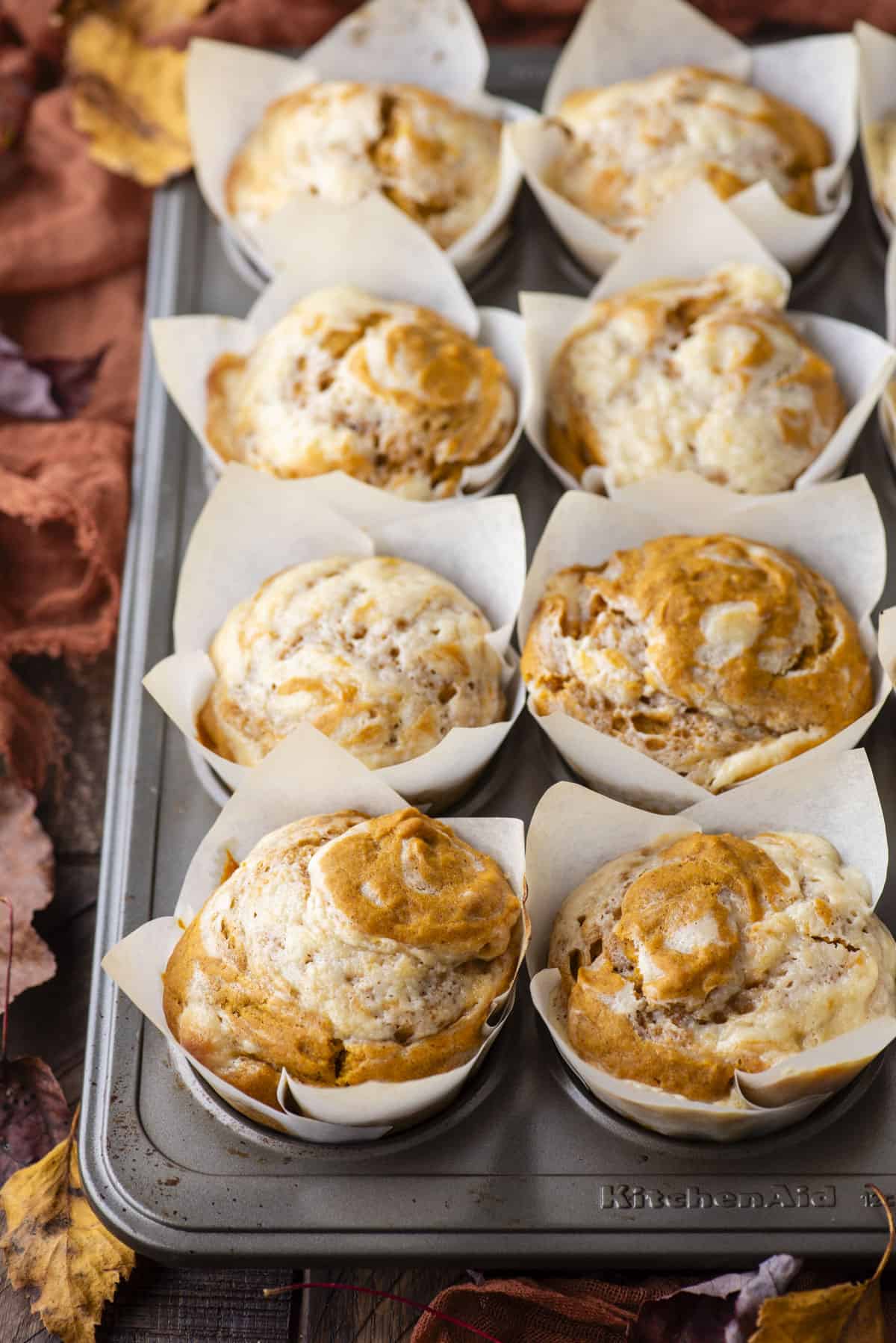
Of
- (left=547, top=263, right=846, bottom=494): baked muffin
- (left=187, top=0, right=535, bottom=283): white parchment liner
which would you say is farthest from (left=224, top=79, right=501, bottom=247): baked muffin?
(left=547, top=263, right=846, bottom=494): baked muffin

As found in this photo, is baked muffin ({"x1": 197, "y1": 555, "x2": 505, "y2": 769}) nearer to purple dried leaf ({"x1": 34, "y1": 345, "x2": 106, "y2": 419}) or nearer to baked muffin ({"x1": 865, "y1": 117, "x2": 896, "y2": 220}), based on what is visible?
purple dried leaf ({"x1": 34, "y1": 345, "x2": 106, "y2": 419})

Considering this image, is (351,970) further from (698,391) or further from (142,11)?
(142,11)

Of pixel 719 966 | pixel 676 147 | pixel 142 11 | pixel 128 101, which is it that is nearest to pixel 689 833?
pixel 719 966

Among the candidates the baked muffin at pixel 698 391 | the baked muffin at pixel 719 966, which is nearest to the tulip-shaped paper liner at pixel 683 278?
the baked muffin at pixel 698 391

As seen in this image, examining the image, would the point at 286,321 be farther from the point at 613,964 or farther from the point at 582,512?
the point at 613,964

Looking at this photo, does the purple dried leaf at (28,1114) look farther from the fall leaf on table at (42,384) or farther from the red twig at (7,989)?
the fall leaf on table at (42,384)

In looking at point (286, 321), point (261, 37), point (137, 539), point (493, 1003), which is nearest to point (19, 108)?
point (261, 37)
